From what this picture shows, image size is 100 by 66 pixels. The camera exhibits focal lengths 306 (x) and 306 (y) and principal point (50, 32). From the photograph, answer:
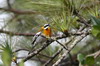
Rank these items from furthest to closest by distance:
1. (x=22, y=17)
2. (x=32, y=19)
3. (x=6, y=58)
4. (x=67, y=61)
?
(x=22, y=17), (x=32, y=19), (x=67, y=61), (x=6, y=58)

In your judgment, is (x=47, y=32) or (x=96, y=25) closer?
(x=96, y=25)

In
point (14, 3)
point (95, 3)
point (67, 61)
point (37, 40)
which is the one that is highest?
point (95, 3)

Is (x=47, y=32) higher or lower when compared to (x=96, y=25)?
lower

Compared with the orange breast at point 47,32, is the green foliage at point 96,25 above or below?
above

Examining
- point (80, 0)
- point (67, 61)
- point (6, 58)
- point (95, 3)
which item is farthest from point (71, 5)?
point (67, 61)

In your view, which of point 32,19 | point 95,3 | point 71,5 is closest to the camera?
point 71,5

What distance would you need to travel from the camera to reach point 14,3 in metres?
1.96

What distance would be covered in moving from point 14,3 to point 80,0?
1.05 metres

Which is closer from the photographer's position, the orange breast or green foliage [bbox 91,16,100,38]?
green foliage [bbox 91,16,100,38]

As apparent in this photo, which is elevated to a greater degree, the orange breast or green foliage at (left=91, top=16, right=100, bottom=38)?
green foliage at (left=91, top=16, right=100, bottom=38)

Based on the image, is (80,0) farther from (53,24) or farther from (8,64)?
(8,64)

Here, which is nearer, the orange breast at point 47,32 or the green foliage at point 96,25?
the green foliage at point 96,25

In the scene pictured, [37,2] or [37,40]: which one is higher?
[37,2]

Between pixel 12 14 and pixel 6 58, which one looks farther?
pixel 12 14
